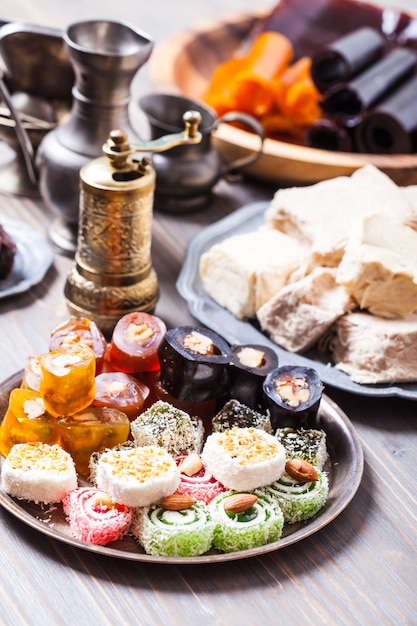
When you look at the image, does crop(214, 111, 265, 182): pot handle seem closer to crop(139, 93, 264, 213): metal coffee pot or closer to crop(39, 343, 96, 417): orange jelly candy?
crop(139, 93, 264, 213): metal coffee pot

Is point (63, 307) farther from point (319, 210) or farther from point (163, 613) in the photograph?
point (163, 613)

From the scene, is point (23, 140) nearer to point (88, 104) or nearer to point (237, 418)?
point (88, 104)

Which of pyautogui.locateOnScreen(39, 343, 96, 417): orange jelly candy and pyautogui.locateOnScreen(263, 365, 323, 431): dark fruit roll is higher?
pyautogui.locateOnScreen(39, 343, 96, 417): orange jelly candy

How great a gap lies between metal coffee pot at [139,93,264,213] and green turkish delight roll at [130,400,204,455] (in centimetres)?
77

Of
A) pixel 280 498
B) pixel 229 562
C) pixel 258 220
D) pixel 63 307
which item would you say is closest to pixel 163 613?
pixel 229 562

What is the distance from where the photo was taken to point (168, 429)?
1.21 meters

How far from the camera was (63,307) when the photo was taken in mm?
1644

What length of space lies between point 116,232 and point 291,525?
A: 1.87 ft

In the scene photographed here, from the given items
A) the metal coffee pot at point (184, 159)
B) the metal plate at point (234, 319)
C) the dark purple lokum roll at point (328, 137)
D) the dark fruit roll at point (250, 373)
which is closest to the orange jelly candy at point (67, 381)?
the dark fruit roll at point (250, 373)

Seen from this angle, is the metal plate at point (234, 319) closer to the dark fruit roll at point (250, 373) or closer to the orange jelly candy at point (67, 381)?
the dark fruit roll at point (250, 373)

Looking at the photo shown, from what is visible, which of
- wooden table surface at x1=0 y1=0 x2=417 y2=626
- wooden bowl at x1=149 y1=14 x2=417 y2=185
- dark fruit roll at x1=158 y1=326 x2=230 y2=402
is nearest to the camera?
wooden table surface at x1=0 y1=0 x2=417 y2=626

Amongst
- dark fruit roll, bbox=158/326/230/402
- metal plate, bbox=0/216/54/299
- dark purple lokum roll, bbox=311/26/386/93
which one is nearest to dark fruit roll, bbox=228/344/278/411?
dark fruit roll, bbox=158/326/230/402

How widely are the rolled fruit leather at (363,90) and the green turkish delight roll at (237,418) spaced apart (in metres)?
1.06

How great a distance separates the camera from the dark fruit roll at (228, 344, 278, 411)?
4.29 feet
